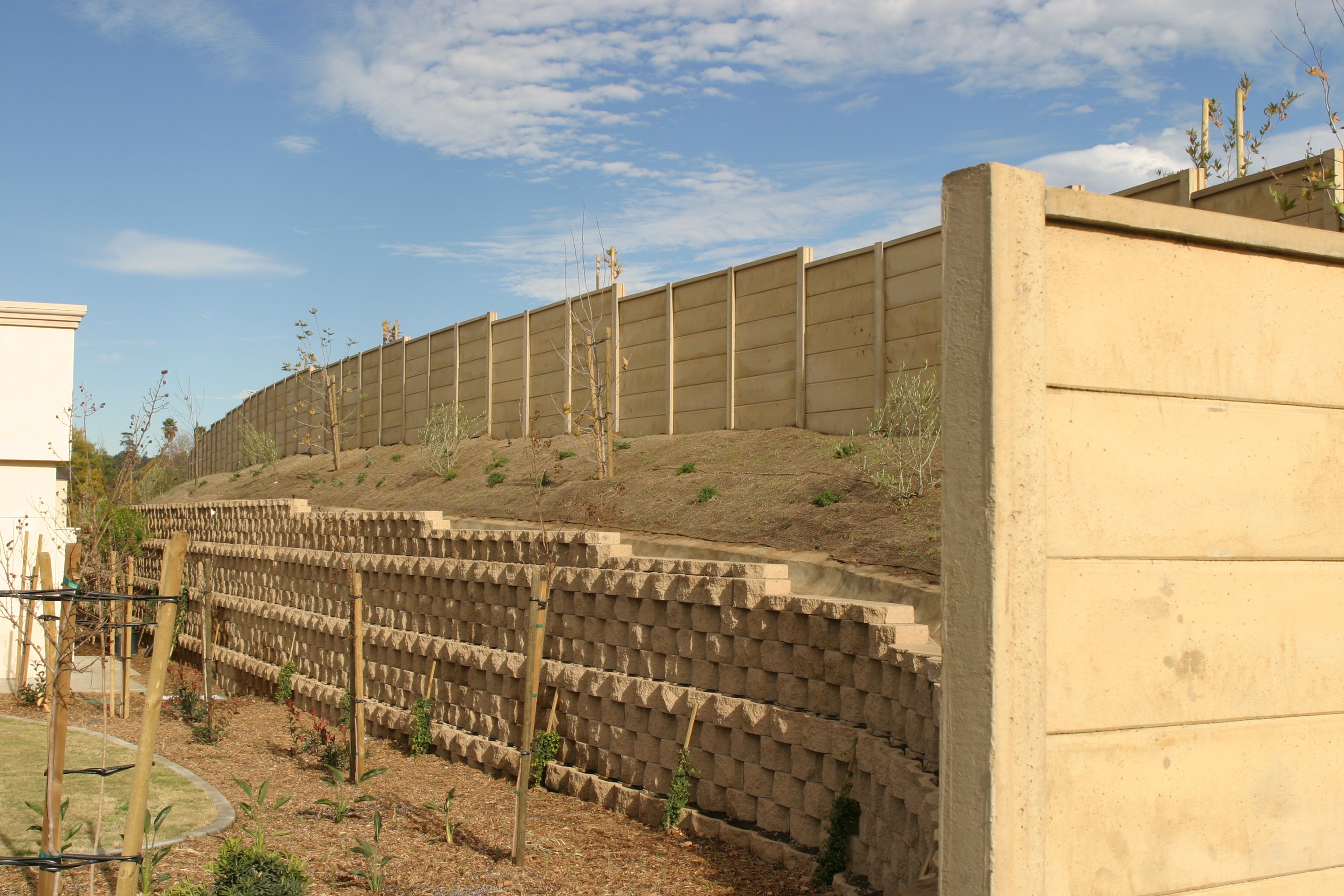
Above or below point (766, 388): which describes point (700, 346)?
above

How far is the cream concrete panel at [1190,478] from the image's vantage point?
3.02m

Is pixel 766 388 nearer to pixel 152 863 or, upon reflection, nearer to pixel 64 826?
pixel 64 826

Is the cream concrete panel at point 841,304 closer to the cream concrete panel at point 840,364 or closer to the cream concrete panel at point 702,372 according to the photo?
the cream concrete panel at point 840,364

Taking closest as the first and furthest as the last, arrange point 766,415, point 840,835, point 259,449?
1. point 840,835
2. point 766,415
3. point 259,449

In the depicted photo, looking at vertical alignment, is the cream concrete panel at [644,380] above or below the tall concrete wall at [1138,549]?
above

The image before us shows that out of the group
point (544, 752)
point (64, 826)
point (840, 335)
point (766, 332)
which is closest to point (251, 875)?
point (64, 826)

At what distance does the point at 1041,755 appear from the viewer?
291 cm

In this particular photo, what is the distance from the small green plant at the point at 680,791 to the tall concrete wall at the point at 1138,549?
5.93m

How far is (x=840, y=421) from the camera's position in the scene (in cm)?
1462

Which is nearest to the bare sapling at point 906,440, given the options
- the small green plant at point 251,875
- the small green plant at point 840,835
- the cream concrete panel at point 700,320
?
the cream concrete panel at point 700,320

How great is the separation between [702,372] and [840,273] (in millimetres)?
3311

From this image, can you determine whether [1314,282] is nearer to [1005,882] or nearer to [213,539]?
[1005,882]

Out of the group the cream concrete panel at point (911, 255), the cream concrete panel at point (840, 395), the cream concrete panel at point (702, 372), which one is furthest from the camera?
the cream concrete panel at point (702, 372)

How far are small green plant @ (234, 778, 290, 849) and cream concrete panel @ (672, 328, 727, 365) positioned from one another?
9.55 metres
